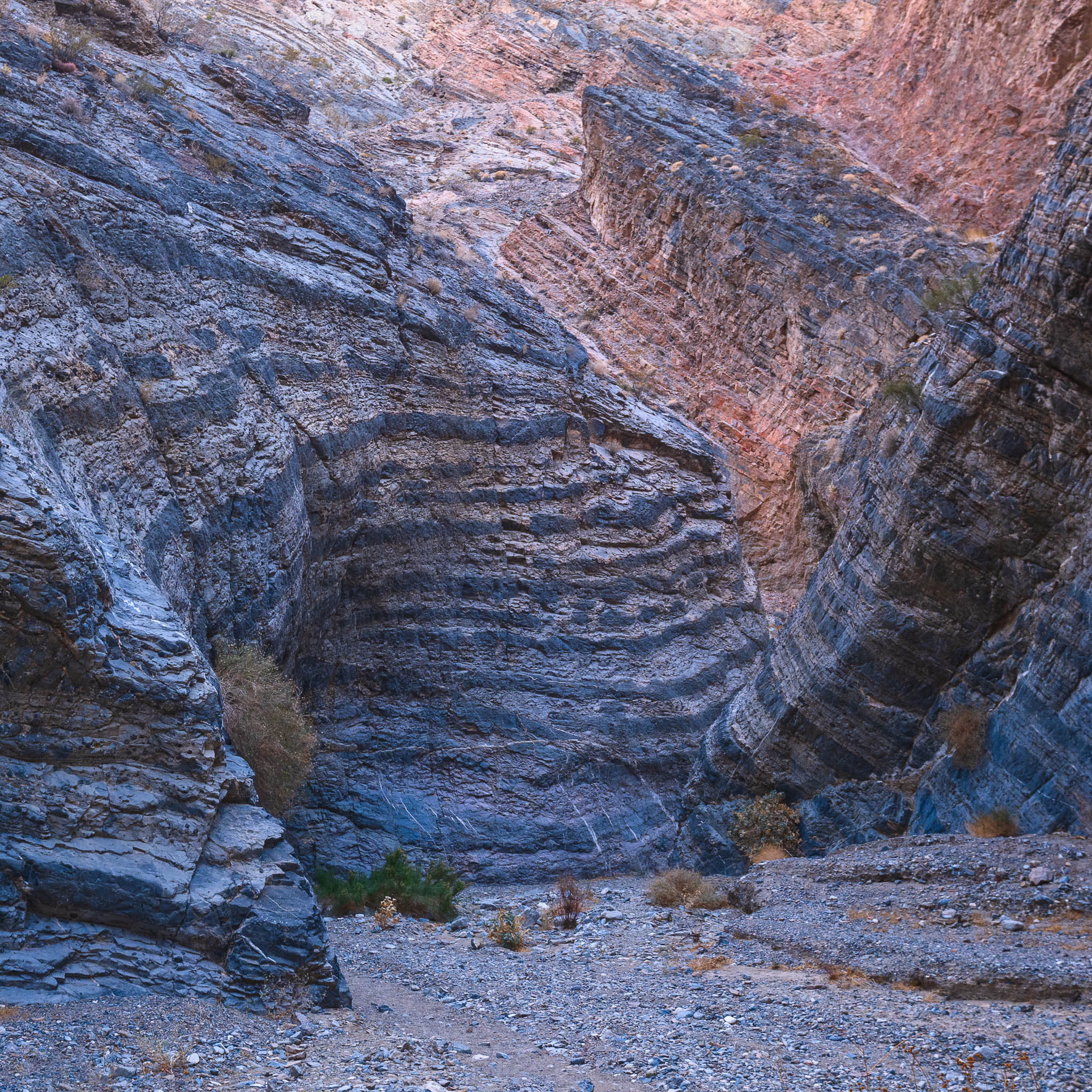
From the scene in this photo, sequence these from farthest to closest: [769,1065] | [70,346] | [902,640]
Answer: [902,640]
[70,346]
[769,1065]

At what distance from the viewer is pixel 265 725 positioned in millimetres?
13859

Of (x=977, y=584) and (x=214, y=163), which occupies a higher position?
(x=214, y=163)

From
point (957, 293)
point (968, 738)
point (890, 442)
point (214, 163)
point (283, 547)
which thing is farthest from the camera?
point (214, 163)

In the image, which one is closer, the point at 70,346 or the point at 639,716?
the point at 70,346

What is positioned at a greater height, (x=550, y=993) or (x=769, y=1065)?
(x=769, y=1065)

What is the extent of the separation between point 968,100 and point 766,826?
2177cm

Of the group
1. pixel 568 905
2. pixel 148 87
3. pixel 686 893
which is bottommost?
pixel 568 905

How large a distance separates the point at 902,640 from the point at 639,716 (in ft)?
22.4

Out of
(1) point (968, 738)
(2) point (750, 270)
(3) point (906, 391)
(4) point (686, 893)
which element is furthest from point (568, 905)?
(2) point (750, 270)

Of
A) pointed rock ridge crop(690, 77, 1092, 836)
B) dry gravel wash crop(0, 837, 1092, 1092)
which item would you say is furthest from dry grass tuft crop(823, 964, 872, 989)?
pointed rock ridge crop(690, 77, 1092, 836)

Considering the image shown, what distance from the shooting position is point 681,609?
21531 millimetres

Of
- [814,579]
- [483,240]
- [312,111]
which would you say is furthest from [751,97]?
[814,579]

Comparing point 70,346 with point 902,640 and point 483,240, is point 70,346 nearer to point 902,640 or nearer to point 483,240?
point 902,640

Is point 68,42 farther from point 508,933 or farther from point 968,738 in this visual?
point 968,738
